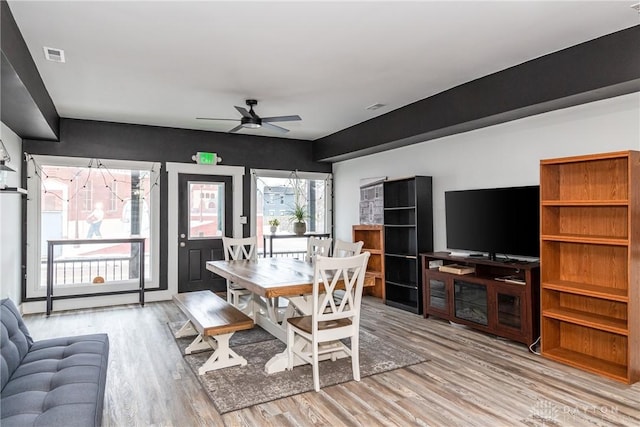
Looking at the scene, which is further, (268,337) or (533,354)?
(268,337)

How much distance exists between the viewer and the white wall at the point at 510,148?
358 centimetres

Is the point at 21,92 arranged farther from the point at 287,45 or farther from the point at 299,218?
the point at 299,218

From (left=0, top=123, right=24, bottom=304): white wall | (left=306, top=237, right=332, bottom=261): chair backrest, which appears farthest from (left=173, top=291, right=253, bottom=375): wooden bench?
(left=0, top=123, right=24, bottom=304): white wall

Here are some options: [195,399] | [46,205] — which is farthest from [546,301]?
[46,205]

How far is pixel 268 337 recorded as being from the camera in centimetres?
425

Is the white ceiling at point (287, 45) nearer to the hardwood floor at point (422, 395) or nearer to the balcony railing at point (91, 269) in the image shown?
the balcony railing at point (91, 269)

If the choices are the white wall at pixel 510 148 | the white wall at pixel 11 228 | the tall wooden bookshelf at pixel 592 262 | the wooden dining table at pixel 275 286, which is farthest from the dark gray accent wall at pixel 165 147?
the tall wooden bookshelf at pixel 592 262

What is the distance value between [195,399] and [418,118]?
12.8 ft

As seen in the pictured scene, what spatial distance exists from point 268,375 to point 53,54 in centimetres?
327

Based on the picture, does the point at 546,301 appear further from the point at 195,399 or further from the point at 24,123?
the point at 24,123

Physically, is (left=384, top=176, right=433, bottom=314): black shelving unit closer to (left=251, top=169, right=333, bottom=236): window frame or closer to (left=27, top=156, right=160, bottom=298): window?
(left=251, top=169, right=333, bottom=236): window frame

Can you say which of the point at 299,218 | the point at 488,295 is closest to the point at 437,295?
the point at 488,295

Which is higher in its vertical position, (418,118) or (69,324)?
(418,118)

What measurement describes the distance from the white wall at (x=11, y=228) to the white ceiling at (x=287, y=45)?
0.76 m
